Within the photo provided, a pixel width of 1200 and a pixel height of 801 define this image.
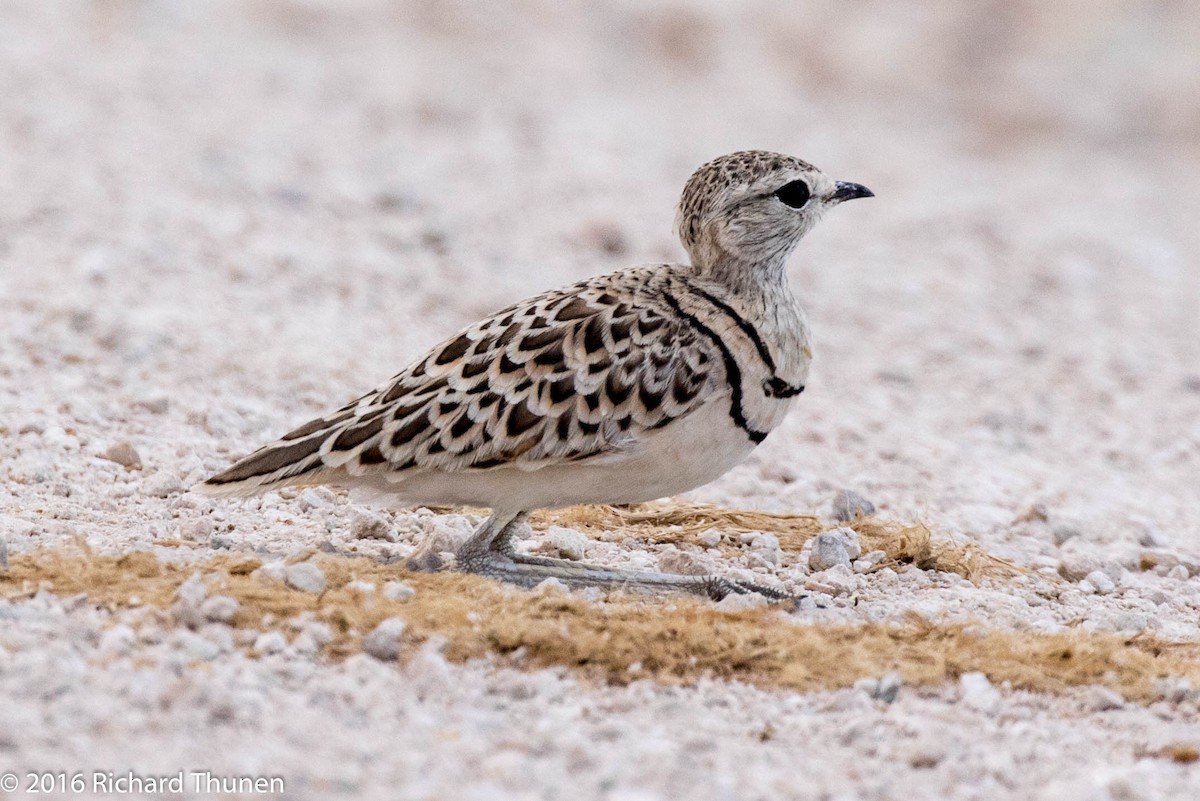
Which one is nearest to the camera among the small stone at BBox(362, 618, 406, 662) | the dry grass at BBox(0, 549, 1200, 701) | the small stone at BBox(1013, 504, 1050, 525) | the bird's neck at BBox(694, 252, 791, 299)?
Answer: the small stone at BBox(362, 618, 406, 662)

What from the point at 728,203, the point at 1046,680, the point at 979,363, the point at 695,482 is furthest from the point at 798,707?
the point at 979,363

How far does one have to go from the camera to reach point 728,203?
5.65m

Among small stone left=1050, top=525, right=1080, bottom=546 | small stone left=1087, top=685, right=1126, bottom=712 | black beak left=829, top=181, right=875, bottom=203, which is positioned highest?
black beak left=829, top=181, right=875, bottom=203

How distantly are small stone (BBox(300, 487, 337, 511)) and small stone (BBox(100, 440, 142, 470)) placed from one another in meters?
0.67

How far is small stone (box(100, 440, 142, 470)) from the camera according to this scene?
6188mm

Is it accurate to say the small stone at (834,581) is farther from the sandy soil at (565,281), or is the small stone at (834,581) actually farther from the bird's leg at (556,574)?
the bird's leg at (556,574)

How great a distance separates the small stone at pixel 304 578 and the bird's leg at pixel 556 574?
66 centimetres

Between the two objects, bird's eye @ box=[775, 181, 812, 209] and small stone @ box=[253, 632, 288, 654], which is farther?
bird's eye @ box=[775, 181, 812, 209]

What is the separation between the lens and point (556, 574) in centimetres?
538

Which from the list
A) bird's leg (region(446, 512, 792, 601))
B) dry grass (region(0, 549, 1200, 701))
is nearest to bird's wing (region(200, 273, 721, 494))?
bird's leg (region(446, 512, 792, 601))

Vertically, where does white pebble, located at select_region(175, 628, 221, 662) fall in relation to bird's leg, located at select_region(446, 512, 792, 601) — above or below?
below

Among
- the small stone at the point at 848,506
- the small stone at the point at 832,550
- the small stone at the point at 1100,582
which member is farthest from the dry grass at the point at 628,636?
the small stone at the point at 848,506

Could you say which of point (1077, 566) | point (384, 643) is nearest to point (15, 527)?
point (384, 643)

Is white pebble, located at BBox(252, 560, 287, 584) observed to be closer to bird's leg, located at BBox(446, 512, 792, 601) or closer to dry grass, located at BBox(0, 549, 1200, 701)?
dry grass, located at BBox(0, 549, 1200, 701)
